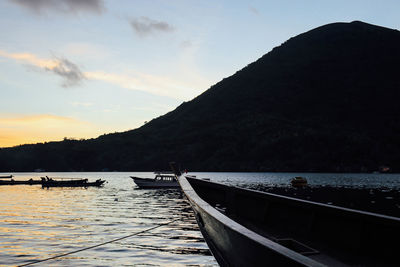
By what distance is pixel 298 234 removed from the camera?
34.8 ft

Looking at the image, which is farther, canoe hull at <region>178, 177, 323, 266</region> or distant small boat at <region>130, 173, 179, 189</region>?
distant small boat at <region>130, 173, 179, 189</region>

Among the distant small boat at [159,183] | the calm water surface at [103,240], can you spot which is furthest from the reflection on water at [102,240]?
the distant small boat at [159,183]

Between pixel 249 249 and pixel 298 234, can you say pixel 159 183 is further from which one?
pixel 249 249

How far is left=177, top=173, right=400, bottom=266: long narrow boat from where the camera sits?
14.2 feet

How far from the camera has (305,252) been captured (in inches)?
337

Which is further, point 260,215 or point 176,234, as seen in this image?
point 176,234

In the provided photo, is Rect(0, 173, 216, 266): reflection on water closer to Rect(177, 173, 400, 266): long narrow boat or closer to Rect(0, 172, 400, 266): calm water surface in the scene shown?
Rect(0, 172, 400, 266): calm water surface

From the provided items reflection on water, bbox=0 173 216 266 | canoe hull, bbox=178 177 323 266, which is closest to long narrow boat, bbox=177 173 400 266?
canoe hull, bbox=178 177 323 266

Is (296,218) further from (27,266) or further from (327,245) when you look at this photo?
(27,266)

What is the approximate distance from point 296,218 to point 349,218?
2.59 metres

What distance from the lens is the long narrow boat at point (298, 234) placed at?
171 inches

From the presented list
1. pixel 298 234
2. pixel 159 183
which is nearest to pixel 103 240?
pixel 298 234

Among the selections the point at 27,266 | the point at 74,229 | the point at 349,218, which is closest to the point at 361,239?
the point at 349,218

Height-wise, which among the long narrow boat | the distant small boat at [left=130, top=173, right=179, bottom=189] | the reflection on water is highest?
the long narrow boat
